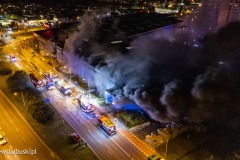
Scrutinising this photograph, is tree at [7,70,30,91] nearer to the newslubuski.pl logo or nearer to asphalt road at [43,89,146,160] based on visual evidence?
asphalt road at [43,89,146,160]

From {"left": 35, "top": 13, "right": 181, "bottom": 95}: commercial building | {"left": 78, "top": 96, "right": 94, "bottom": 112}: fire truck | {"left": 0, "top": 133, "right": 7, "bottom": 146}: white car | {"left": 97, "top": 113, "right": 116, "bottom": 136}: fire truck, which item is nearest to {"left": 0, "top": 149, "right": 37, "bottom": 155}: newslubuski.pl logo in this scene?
{"left": 0, "top": 133, "right": 7, "bottom": 146}: white car

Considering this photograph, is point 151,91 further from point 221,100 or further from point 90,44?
point 90,44

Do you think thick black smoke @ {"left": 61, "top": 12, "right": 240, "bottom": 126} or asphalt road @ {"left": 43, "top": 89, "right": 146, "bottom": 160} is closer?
asphalt road @ {"left": 43, "top": 89, "right": 146, "bottom": 160}

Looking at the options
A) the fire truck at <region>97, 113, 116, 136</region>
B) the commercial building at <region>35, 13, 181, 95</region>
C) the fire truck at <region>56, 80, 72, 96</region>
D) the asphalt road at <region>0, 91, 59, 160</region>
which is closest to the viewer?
the asphalt road at <region>0, 91, 59, 160</region>

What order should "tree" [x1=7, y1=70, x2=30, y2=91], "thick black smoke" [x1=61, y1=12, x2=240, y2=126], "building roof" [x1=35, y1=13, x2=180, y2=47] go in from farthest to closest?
"building roof" [x1=35, y1=13, x2=180, y2=47] → "tree" [x1=7, y1=70, x2=30, y2=91] → "thick black smoke" [x1=61, y1=12, x2=240, y2=126]

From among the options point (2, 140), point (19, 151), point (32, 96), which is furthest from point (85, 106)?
point (2, 140)

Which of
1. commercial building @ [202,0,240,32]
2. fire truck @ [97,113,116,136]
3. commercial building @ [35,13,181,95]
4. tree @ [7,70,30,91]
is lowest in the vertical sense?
fire truck @ [97,113,116,136]
